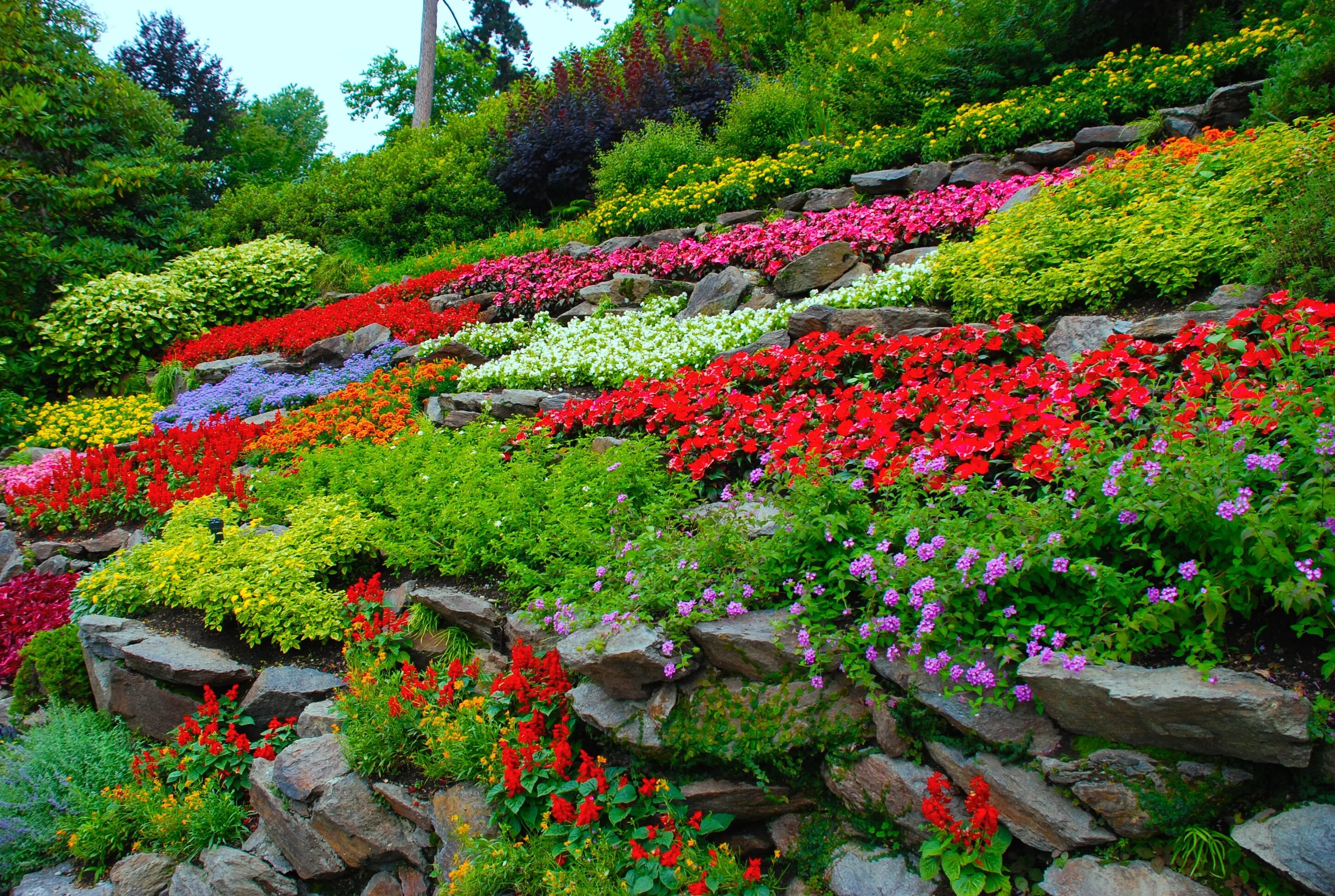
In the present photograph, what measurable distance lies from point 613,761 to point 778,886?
2.95ft

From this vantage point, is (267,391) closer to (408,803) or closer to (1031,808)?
(408,803)

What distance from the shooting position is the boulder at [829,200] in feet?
A: 33.0

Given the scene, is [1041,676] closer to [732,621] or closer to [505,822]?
[732,621]

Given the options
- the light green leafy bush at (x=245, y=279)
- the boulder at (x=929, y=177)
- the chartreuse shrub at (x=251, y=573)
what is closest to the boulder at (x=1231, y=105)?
the boulder at (x=929, y=177)

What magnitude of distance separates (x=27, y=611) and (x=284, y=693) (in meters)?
3.04

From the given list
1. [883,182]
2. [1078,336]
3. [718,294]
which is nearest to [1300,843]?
[1078,336]

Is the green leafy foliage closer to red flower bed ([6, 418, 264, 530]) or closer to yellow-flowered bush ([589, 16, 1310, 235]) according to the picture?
yellow-flowered bush ([589, 16, 1310, 235])

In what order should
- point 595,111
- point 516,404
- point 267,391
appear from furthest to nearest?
point 595,111 < point 267,391 < point 516,404

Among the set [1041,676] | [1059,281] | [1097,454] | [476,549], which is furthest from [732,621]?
[1059,281]

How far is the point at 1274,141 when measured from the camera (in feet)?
18.9

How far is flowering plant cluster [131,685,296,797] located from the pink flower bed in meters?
6.08

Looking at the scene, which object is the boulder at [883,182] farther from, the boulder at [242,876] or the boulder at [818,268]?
the boulder at [242,876]

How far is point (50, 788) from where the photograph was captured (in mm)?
4523

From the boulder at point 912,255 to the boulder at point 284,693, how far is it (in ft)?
18.5
